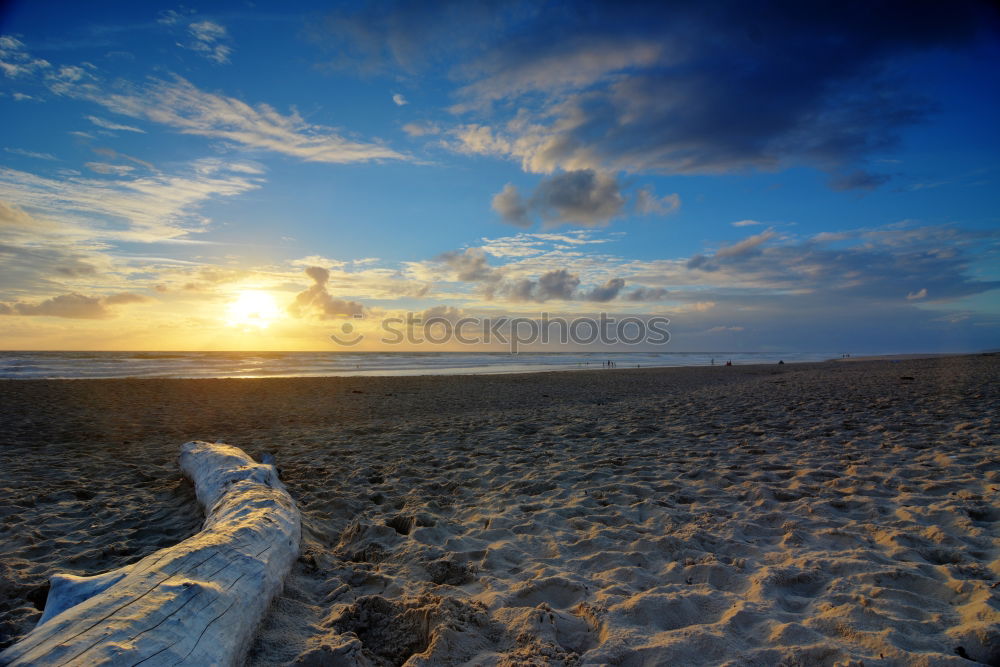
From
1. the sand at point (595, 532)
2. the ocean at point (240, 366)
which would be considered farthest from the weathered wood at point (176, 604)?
the ocean at point (240, 366)

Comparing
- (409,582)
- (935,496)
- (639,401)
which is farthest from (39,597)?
(639,401)

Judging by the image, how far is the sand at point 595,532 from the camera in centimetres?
271

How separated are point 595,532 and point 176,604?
304cm

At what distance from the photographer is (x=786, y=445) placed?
712 centimetres

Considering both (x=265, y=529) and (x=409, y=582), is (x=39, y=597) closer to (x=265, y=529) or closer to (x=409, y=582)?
(x=265, y=529)

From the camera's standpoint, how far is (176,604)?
2.48m

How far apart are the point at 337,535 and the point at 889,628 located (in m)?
4.12

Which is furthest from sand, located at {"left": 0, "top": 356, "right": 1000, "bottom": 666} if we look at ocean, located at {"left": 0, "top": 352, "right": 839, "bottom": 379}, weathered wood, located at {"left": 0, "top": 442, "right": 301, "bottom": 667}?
ocean, located at {"left": 0, "top": 352, "right": 839, "bottom": 379}

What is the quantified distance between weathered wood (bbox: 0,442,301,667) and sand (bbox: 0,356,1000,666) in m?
0.23

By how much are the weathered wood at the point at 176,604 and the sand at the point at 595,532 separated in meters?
0.23

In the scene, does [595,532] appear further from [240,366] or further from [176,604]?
[240,366]

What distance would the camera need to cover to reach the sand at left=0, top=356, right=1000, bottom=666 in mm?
2707

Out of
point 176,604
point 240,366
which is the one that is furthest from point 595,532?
point 240,366

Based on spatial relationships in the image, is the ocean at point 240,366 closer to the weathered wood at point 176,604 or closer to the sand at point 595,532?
the sand at point 595,532
